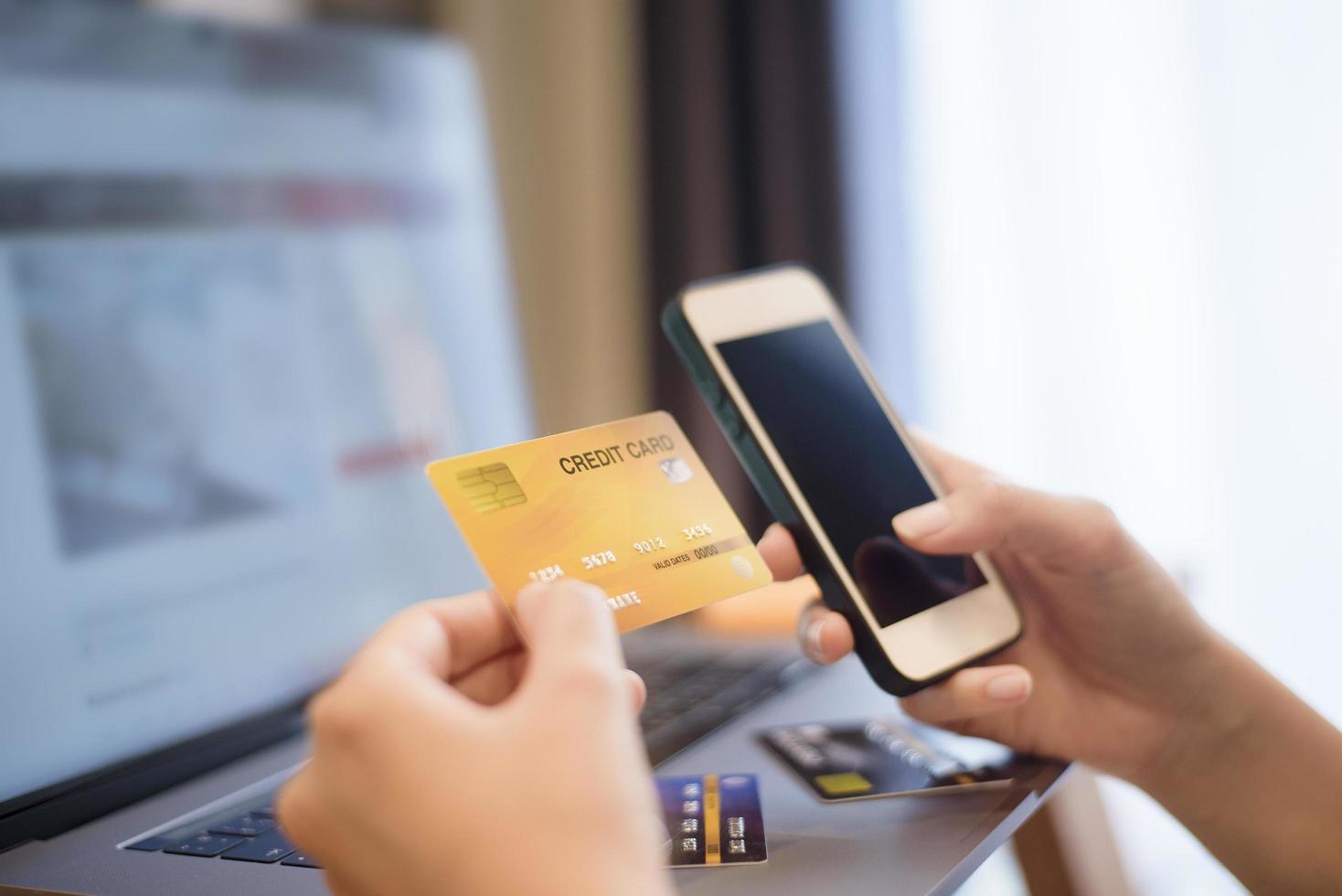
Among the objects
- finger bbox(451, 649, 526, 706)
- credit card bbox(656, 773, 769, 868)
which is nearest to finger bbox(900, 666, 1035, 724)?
credit card bbox(656, 773, 769, 868)

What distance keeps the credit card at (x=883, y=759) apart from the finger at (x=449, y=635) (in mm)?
178

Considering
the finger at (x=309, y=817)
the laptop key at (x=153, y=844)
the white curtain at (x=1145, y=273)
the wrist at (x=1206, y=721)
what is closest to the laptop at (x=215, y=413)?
the laptop key at (x=153, y=844)

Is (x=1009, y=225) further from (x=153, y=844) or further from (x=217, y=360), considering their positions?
(x=153, y=844)

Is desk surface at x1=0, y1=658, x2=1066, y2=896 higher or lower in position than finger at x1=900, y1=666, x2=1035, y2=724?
lower

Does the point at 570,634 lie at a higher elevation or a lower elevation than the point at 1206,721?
higher

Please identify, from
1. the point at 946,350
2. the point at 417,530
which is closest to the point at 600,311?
the point at 946,350

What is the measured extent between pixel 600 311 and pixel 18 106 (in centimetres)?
90

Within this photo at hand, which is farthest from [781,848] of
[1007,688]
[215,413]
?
[215,413]

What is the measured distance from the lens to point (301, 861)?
467 millimetres

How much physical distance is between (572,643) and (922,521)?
23 cm

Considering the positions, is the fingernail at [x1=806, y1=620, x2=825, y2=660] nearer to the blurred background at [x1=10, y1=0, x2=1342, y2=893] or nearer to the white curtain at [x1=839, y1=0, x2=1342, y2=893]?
the blurred background at [x1=10, y1=0, x2=1342, y2=893]

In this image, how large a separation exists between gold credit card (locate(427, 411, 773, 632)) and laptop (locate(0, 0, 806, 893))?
0.51ft

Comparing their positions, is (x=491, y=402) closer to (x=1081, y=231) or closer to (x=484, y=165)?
(x=484, y=165)

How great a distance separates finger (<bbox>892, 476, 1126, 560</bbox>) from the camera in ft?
1.73
